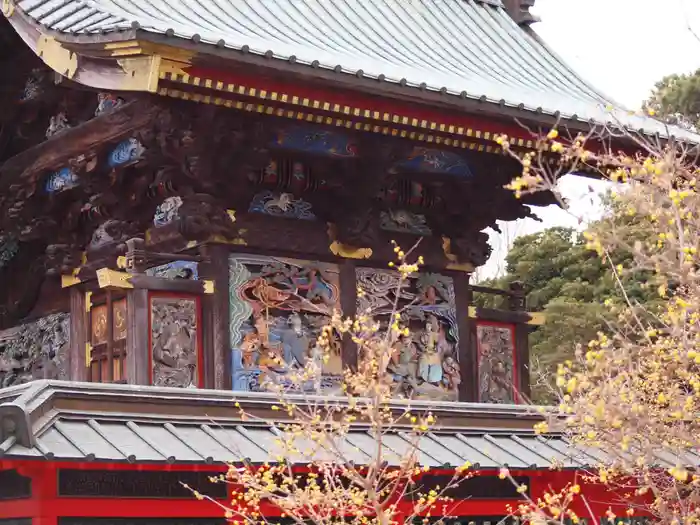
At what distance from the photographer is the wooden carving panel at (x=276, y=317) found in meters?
13.3

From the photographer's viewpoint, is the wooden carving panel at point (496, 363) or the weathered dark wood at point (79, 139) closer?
the weathered dark wood at point (79, 139)

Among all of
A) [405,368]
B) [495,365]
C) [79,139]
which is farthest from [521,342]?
[79,139]

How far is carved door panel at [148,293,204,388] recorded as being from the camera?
42.3ft

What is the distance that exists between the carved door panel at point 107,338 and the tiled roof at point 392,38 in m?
2.80

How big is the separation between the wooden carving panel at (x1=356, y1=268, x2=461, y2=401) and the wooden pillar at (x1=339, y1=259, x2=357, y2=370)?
0.27 ft

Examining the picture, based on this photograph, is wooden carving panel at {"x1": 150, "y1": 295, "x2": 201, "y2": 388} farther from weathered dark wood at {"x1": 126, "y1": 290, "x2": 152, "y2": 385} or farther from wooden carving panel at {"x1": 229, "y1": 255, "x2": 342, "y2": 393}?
wooden carving panel at {"x1": 229, "y1": 255, "x2": 342, "y2": 393}

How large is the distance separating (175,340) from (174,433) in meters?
2.76

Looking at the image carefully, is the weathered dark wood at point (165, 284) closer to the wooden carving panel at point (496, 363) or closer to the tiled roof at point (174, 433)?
the tiled roof at point (174, 433)

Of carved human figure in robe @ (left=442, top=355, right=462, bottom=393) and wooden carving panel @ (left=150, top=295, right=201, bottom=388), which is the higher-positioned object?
wooden carving panel @ (left=150, top=295, right=201, bottom=388)

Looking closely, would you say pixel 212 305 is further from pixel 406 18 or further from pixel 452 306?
pixel 406 18

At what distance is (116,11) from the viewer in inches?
496

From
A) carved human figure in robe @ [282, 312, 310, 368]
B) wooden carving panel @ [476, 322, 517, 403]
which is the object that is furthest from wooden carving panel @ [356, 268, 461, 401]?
carved human figure in robe @ [282, 312, 310, 368]

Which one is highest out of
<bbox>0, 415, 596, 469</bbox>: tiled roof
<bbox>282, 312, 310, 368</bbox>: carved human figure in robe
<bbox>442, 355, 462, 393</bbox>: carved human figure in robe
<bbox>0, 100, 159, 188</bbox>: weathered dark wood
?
<bbox>0, 100, 159, 188</bbox>: weathered dark wood

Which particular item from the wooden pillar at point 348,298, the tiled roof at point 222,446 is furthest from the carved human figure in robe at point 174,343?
the tiled roof at point 222,446
